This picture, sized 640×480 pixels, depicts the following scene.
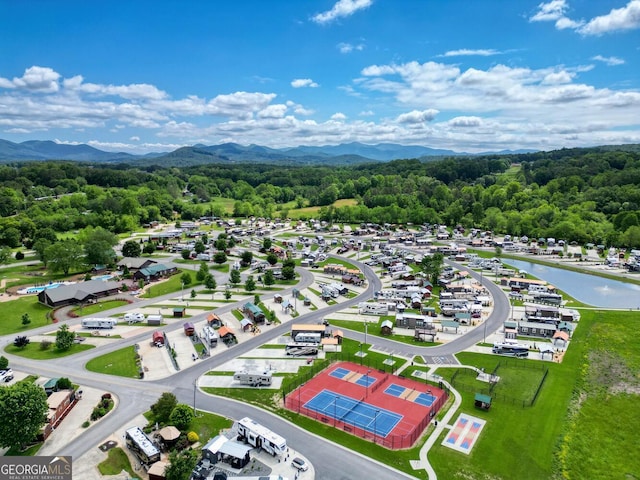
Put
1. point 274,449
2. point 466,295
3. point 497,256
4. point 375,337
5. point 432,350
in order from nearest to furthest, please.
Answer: point 274,449 → point 432,350 → point 375,337 → point 466,295 → point 497,256

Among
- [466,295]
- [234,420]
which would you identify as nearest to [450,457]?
[234,420]

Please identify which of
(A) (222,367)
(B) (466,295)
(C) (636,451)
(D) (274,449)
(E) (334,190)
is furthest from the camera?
A: (E) (334,190)

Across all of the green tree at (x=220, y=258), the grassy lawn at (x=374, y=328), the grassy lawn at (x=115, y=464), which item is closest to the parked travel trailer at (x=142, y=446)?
the grassy lawn at (x=115, y=464)

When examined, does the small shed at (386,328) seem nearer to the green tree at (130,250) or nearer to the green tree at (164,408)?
the green tree at (164,408)

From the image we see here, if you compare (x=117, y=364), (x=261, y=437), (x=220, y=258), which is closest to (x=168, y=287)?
(x=220, y=258)

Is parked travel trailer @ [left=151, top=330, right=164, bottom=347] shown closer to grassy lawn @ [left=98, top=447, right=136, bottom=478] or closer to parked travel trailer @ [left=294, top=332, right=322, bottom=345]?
parked travel trailer @ [left=294, top=332, right=322, bottom=345]

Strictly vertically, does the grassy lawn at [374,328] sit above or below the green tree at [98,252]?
below

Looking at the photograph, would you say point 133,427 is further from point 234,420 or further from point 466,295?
point 466,295
